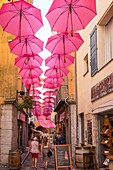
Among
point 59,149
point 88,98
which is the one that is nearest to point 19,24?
point 59,149

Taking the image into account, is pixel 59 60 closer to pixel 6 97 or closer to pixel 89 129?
pixel 6 97

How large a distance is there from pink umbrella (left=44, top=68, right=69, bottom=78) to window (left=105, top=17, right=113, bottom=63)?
518 cm

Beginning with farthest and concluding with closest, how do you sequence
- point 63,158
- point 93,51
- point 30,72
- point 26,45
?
point 30,72 < point 93,51 < point 26,45 < point 63,158

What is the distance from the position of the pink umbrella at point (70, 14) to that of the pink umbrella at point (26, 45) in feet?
8.75

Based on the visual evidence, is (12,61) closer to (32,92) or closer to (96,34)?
(96,34)

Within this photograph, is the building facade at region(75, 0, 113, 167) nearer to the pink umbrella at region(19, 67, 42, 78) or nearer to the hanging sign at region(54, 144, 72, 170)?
the hanging sign at region(54, 144, 72, 170)

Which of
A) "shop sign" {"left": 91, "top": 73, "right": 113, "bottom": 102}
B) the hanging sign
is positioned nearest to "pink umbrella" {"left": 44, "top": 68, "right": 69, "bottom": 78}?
"shop sign" {"left": 91, "top": 73, "right": 113, "bottom": 102}

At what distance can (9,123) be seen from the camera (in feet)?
55.2

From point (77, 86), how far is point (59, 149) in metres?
8.37

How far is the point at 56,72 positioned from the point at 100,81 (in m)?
6.03

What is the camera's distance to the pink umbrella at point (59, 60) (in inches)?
613

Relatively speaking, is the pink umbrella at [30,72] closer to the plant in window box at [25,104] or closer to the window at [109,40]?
the plant in window box at [25,104]

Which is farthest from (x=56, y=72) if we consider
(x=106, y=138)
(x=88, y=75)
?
(x=106, y=138)

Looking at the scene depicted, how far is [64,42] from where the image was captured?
12.9 metres
